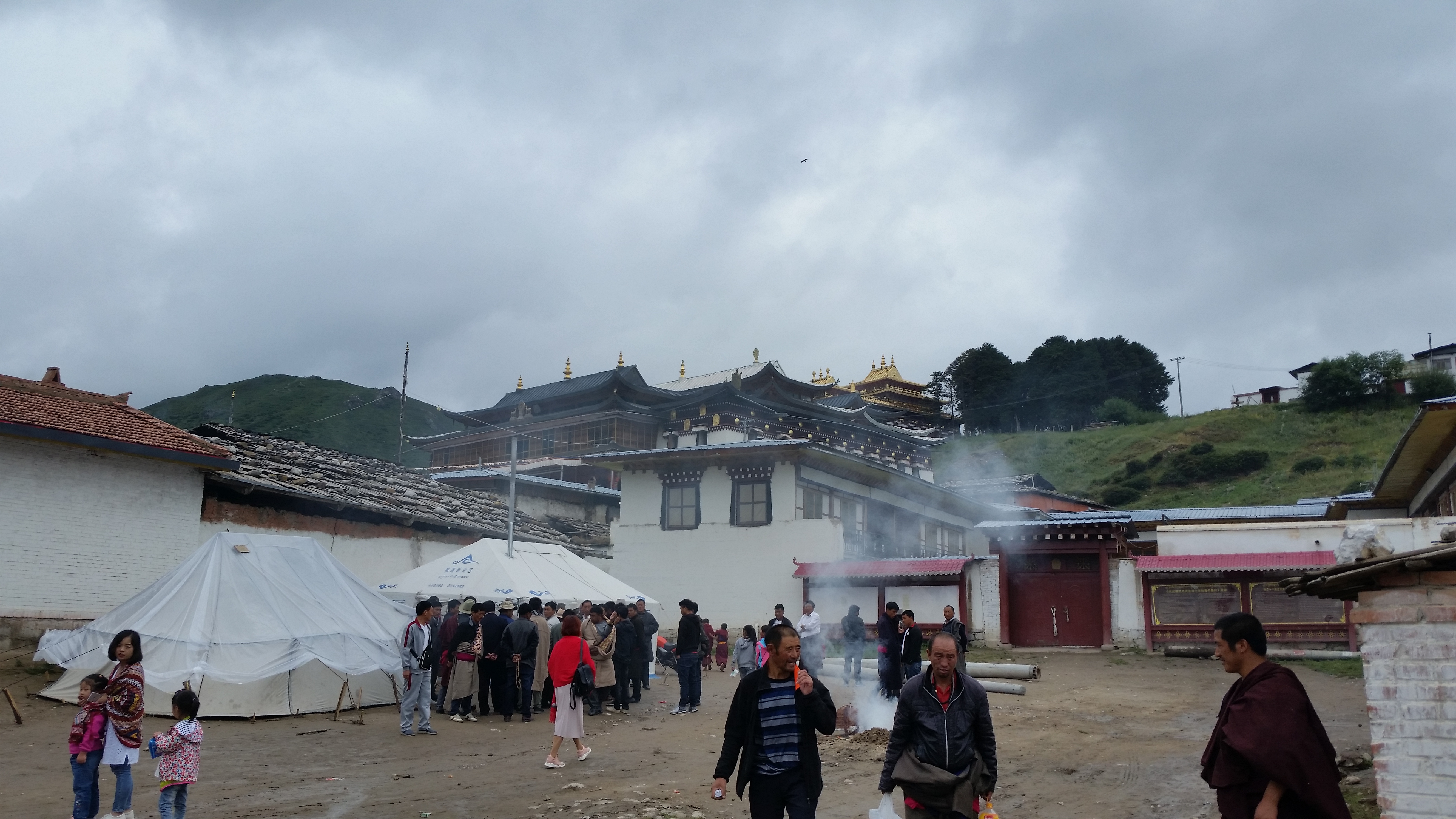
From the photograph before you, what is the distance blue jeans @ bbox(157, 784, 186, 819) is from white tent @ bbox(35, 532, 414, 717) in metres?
5.76

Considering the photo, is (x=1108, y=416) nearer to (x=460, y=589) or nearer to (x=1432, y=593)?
(x=460, y=589)

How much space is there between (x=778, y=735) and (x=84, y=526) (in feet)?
43.4

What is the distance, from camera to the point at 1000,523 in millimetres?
24031

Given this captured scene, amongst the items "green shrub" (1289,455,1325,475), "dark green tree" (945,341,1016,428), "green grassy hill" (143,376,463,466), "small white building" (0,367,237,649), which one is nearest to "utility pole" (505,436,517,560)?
"small white building" (0,367,237,649)

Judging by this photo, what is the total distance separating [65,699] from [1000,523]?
18759 mm

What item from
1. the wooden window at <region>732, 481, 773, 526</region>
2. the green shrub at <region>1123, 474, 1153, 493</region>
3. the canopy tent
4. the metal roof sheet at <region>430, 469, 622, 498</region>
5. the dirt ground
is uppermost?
the green shrub at <region>1123, 474, 1153, 493</region>

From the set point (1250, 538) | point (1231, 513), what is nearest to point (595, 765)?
point (1250, 538)

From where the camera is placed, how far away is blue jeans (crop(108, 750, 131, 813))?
690cm

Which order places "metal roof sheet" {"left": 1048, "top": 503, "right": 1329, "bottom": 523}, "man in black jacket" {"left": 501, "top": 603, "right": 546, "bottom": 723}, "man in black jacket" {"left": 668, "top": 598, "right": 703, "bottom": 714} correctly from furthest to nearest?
"metal roof sheet" {"left": 1048, "top": 503, "right": 1329, "bottom": 523}, "man in black jacket" {"left": 668, "top": 598, "right": 703, "bottom": 714}, "man in black jacket" {"left": 501, "top": 603, "right": 546, "bottom": 723}

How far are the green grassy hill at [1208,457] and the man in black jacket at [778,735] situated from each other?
44099mm

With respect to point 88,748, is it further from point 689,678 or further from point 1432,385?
point 1432,385

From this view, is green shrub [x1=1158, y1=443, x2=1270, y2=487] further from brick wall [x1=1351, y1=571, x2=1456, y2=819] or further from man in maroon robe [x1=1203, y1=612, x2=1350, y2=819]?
man in maroon robe [x1=1203, y1=612, x2=1350, y2=819]

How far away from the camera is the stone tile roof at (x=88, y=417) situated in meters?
14.0

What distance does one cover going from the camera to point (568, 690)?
9914 mm
